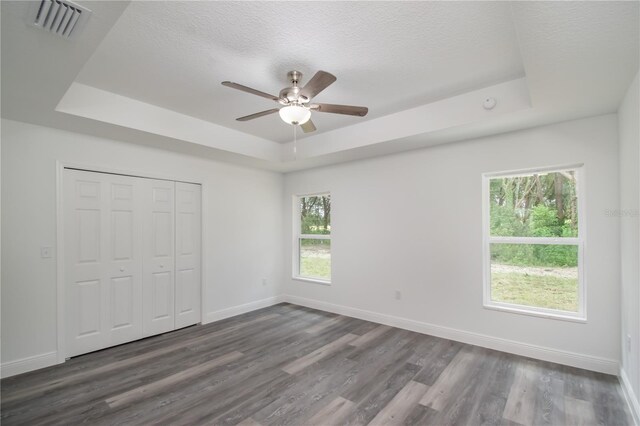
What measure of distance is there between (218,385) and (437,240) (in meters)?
2.90

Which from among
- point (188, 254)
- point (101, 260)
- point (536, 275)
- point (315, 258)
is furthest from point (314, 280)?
point (536, 275)

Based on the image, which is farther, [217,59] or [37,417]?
[217,59]

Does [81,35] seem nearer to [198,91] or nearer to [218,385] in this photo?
[198,91]

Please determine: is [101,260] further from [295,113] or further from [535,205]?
[535,205]

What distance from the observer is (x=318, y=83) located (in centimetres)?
220

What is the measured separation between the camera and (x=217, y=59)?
2467 mm

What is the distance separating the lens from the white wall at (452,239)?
9.41ft

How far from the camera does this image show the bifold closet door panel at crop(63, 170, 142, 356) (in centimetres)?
329

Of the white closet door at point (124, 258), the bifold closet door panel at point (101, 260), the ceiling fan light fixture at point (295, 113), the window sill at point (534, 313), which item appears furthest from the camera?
the white closet door at point (124, 258)

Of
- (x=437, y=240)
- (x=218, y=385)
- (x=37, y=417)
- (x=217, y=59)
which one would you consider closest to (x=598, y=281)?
(x=437, y=240)

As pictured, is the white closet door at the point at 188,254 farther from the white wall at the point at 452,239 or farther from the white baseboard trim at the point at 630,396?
the white baseboard trim at the point at 630,396

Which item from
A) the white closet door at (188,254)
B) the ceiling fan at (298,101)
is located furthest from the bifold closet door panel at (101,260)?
the ceiling fan at (298,101)

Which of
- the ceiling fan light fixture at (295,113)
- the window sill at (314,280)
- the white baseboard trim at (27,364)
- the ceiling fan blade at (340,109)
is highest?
the ceiling fan blade at (340,109)

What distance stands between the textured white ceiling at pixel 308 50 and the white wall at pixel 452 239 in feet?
3.12
